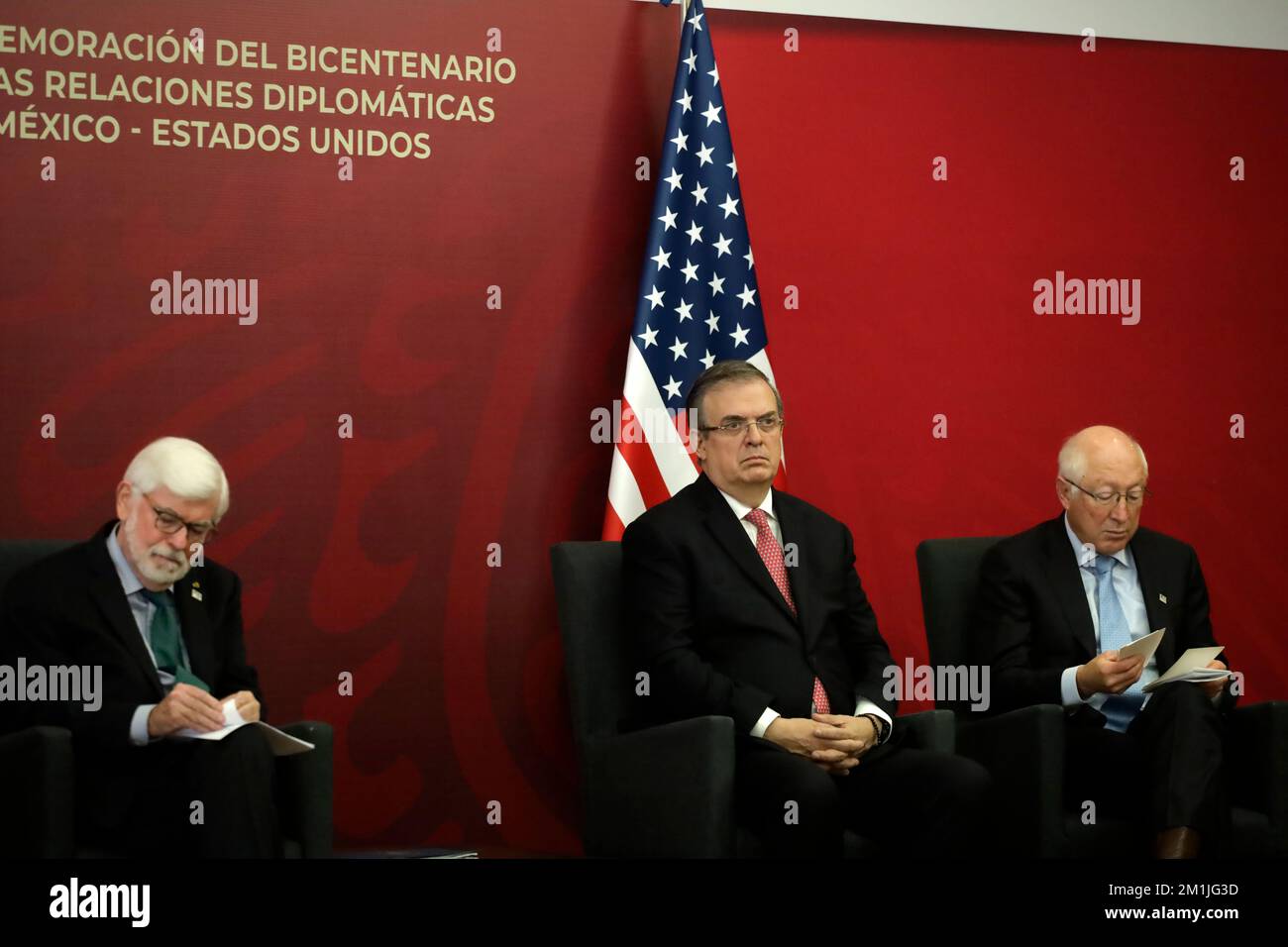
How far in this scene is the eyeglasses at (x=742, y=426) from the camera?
12.7 feet

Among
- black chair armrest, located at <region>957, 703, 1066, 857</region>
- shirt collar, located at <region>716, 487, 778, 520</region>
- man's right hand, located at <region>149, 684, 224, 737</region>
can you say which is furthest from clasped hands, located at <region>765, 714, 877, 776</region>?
man's right hand, located at <region>149, 684, 224, 737</region>

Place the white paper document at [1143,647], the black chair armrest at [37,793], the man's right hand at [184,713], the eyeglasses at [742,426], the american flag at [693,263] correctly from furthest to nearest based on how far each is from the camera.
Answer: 1. the american flag at [693,263]
2. the eyeglasses at [742,426]
3. the white paper document at [1143,647]
4. the man's right hand at [184,713]
5. the black chair armrest at [37,793]

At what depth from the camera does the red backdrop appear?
4.50 meters

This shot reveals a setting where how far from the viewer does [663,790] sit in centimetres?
345

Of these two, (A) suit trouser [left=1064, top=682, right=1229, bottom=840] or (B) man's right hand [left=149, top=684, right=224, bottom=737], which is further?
(A) suit trouser [left=1064, top=682, right=1229, bottom=840]

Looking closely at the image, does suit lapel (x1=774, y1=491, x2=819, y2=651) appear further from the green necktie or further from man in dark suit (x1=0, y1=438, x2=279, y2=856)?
the green necktie

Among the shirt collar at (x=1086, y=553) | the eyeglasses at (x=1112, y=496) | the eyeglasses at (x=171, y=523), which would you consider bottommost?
the shirt collar at (x=1086, y=553)

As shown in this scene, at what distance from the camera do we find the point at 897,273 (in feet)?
17.0

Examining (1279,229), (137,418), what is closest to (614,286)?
(137,418)

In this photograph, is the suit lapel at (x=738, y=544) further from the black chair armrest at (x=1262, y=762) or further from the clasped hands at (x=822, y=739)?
the black chair armrest at (x=1262, y=762)

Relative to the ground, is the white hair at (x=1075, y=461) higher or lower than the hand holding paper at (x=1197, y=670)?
higher

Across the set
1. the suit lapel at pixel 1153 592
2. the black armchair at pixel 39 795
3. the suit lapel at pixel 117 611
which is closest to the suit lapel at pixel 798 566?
the suit lapel at pixel 1153 592

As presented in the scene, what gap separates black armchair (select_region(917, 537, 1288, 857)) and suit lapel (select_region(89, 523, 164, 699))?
81.1 inches
